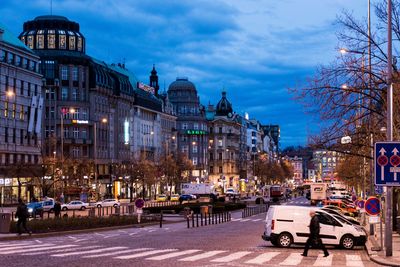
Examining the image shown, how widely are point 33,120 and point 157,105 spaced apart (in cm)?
6356

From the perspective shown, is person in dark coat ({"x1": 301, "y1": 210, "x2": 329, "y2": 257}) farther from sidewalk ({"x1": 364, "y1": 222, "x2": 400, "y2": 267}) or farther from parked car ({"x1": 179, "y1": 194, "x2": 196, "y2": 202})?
parked car ({"x1": 179, "y1": 194, "x2": 196, "y2": 202})

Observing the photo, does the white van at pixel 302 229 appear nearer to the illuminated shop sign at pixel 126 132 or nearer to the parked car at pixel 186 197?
the parked car at pixel 186 197

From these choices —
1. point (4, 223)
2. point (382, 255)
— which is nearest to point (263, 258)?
point (382, 255)

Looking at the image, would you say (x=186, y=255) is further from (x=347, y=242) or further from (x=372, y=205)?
(x=347, y=242)

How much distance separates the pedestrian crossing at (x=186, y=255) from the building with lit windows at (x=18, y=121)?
6054 cm

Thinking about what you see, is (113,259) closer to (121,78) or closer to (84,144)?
(84,144)

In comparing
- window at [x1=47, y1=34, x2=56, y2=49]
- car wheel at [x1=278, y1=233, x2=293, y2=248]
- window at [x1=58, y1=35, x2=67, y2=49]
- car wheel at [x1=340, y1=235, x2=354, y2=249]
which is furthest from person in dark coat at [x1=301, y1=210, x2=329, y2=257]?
window at [x1=58, y1=35, x2=67, y2=49]

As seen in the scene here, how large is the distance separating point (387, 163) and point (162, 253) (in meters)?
8.62

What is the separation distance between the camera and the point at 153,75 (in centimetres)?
19075

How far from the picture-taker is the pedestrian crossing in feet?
81.8

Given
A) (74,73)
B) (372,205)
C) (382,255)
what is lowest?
(382,255)

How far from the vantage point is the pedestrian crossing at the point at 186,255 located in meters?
24.9

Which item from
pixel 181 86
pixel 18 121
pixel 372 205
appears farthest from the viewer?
pixel 181 86

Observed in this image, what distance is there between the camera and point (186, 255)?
1054 inches
